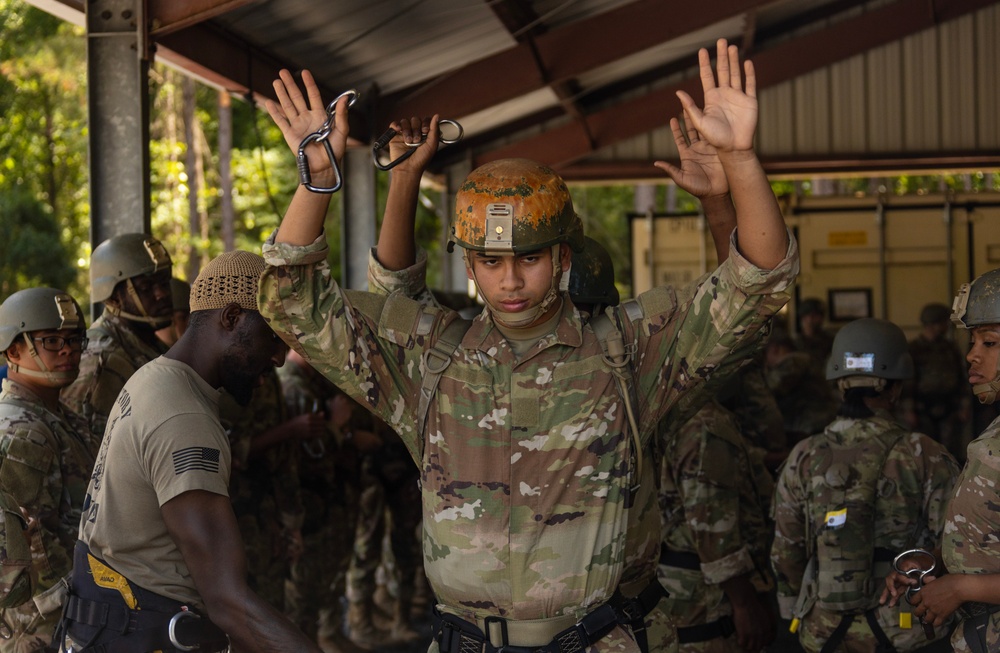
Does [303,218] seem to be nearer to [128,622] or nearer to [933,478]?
[128,622]

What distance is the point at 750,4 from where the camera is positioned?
9.70 meters

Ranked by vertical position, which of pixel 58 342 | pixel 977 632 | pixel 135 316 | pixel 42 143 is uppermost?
pixel 42 143

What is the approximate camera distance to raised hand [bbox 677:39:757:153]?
9.62 feet

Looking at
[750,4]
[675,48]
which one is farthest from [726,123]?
[675,48]

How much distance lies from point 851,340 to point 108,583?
3.33 meters

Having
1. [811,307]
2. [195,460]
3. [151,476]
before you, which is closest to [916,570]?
[195,460]

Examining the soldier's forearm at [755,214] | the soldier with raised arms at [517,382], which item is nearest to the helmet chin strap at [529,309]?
the soldier with raised arms at [517,382]

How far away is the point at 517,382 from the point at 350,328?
0.48 metres

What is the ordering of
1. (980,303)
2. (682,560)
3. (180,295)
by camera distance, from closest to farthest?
(980,303) < (682,560) < (180,295)

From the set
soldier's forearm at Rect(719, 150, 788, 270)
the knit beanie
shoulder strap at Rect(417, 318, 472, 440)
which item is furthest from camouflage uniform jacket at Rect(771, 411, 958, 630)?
the knit beanie

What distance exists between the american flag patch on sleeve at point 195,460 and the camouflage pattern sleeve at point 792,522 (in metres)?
2.83

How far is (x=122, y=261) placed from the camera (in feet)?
19.2

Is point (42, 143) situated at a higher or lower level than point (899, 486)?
higher

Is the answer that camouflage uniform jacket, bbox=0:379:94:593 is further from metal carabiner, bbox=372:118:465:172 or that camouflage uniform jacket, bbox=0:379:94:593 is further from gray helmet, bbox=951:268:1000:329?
gray helmet, bbox=951:268:1000:329
